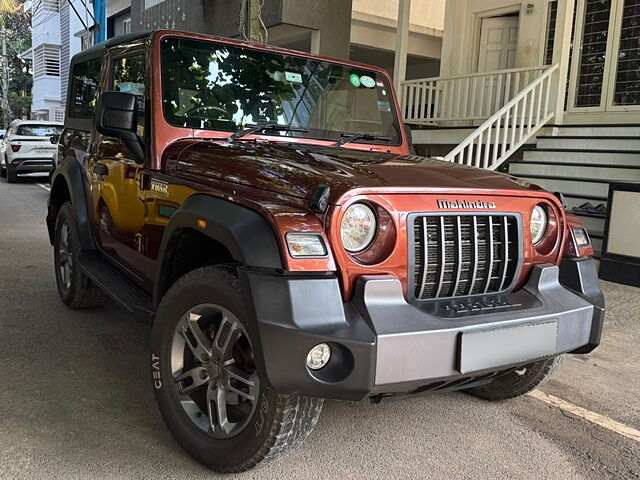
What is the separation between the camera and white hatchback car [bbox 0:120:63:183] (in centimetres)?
1532

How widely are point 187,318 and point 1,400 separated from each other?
4.53 feet

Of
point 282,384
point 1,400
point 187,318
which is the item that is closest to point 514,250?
point 282,384

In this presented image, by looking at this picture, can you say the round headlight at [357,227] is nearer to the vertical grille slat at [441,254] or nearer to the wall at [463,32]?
the vertical grille slat at [441,254]

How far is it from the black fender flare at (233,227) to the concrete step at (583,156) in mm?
7143

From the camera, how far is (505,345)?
8.04 feet

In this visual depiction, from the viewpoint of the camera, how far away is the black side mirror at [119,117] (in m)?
3.18

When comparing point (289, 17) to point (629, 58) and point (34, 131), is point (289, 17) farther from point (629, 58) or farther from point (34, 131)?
point (34, 131)

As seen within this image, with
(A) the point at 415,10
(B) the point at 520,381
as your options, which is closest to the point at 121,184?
(B) the point at 520,381

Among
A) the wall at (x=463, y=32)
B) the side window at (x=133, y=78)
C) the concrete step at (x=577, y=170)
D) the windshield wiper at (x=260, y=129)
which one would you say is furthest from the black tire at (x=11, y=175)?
the windshield wiper at (x=260, y=129)

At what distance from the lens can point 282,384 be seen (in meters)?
2.16

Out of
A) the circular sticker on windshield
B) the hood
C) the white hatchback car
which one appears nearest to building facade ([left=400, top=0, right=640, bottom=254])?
the circular sticker on windshield

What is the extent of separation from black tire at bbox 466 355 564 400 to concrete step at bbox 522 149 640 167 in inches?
229

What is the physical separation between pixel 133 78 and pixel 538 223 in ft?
8.12

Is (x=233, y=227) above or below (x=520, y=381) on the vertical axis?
above
